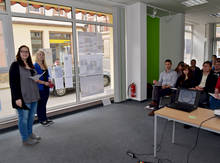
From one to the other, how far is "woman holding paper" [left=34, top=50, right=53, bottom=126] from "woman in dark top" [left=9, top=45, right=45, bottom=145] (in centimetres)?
46

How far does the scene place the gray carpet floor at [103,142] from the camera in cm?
235

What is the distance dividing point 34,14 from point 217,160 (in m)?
4.04

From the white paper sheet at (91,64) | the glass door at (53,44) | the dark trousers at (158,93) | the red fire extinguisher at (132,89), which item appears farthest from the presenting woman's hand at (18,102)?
the red fire extinguisher at (132,89)

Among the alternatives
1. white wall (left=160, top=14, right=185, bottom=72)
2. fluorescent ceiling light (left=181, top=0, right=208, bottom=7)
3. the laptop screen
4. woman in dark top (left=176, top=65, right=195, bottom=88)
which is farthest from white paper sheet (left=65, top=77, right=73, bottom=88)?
fluorescent ceiling light (left=181, top=0, right=208, bottom=7)

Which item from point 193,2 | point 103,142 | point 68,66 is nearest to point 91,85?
point 68,66

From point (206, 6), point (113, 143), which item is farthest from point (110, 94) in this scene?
point (206, 6)

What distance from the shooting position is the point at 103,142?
2783 mm

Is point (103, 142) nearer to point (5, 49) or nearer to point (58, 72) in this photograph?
point (58, 72)

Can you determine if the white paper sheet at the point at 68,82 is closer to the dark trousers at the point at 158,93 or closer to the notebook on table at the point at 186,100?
the dark trousers at the point at 158,93

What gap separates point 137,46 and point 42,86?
9.17 feet

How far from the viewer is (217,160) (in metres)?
2.23

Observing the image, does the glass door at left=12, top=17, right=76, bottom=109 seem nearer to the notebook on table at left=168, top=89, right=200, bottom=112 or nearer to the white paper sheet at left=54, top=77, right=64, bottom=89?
the white paper sheet at left=54, top=77, right=64, bottom=89

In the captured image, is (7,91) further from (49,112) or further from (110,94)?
(110,94)

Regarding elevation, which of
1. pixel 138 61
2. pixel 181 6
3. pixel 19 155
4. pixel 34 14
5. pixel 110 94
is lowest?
pixel 19 155
